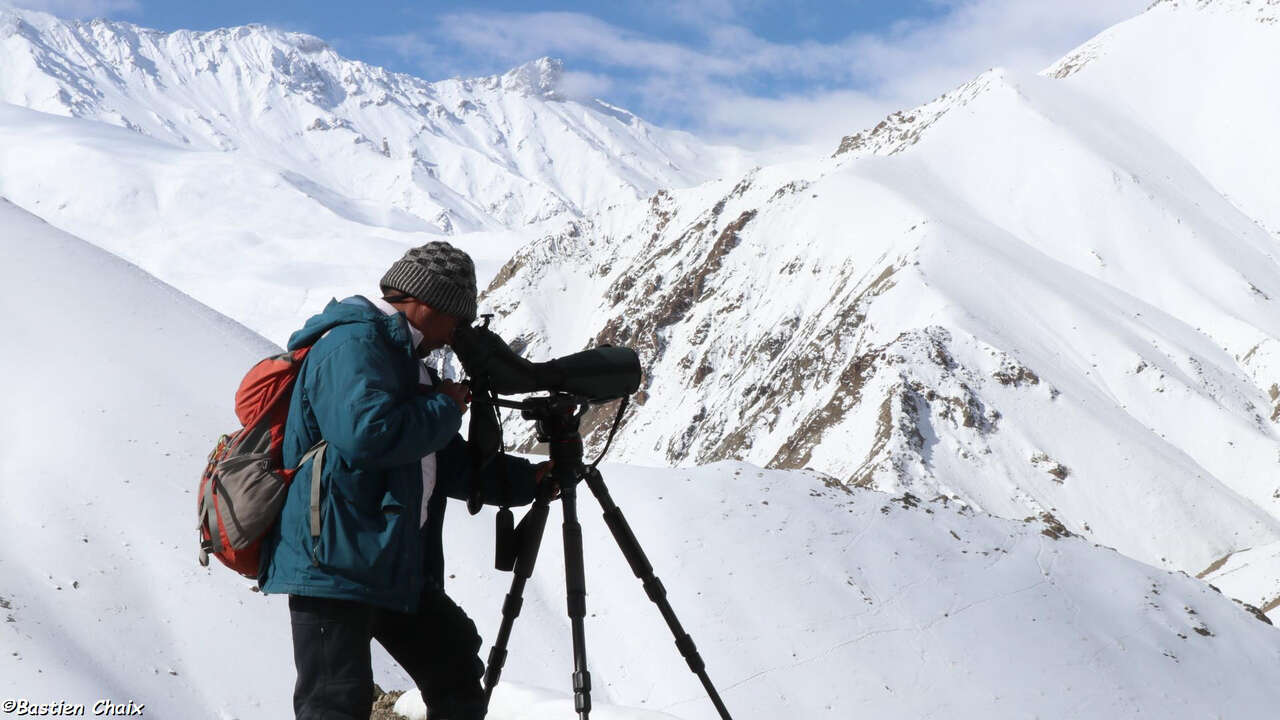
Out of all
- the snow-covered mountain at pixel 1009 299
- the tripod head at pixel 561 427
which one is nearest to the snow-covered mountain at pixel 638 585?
the tripod head at pixel 561 427

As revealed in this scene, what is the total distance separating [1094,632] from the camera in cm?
1517

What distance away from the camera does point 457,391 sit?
12.0 ft

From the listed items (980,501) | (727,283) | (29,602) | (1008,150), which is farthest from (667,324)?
(29,602)

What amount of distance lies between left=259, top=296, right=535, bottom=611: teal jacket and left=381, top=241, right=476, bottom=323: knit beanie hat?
0.48ft

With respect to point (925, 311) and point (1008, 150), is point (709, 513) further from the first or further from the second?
point (1008, 150)

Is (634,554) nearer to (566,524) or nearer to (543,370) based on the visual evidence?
(566,524)

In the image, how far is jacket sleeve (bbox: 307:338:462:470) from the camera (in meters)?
3.30

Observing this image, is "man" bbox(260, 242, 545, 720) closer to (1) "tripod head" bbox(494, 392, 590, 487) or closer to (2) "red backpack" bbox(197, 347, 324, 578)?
(2) "red backpack" bbox(197, 347, 324, 578)

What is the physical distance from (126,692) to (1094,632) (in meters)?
13.6

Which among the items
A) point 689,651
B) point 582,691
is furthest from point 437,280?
point 689,651

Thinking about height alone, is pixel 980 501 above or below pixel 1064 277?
below

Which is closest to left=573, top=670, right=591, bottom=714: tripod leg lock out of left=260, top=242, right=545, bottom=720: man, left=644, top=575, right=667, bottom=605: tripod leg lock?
left=644, top=575, right=667, bottom=605: tripod leg lock

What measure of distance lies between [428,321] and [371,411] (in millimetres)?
580

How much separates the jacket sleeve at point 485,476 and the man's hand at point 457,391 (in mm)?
469
